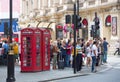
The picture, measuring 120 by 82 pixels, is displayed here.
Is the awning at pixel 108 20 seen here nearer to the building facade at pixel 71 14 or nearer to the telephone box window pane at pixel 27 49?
→ the building facade at pixel 71 14

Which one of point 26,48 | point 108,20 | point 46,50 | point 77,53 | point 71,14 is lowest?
point 77,53

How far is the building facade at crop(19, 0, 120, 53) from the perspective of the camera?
51.0m

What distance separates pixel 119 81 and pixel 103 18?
33.6 meters

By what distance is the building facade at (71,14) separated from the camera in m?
51.0

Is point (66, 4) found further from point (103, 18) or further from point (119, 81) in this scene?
point (119, 81)

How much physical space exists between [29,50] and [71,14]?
35.1m

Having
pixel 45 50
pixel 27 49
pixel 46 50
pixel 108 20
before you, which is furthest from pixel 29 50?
pixel 108 20

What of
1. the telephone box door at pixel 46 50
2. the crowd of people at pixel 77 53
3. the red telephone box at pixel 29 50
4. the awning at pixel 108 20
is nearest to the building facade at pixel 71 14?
the awning at pixel 108 20

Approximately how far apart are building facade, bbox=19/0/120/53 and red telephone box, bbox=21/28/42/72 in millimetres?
14759

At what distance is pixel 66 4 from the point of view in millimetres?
61875

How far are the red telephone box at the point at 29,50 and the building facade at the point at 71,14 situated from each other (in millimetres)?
14759

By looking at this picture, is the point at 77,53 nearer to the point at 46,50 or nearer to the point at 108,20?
the point at 46,50

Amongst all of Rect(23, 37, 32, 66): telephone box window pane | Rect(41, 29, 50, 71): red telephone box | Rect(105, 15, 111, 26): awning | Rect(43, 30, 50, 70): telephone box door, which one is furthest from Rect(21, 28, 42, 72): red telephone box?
Rect(105, 15, 111, 26): awning

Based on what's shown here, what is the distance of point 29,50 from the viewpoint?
82.9 ft
